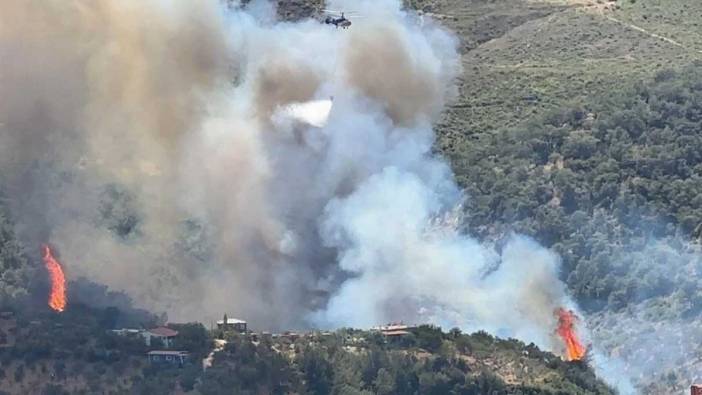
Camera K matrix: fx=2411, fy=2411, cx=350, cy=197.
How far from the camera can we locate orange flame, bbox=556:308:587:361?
99.5 m

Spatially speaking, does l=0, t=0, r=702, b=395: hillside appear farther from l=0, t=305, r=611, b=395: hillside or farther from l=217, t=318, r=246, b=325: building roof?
l=217, t=318, r=246, b=325: building roof

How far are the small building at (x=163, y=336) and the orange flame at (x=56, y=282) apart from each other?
495 cm

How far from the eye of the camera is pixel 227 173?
341 feet

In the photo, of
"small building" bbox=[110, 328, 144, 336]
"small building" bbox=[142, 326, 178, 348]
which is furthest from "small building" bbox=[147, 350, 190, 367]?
"small building" bbox=[110, 328, 144, 336]

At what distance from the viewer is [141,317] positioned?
3836 inches

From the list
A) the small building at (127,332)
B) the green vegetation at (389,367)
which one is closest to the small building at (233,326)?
the green vegetation at (389,367)

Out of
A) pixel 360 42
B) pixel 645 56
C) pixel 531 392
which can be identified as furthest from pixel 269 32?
pixel 645 56

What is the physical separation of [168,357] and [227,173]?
14.6 meters

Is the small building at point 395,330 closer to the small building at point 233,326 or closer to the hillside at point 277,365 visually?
the hillside at point 277,365

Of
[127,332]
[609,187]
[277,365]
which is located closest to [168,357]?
[127,332]

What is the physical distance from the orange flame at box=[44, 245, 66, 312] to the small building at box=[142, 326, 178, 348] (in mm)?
4952

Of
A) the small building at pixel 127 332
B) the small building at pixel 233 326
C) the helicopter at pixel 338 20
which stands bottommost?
the small building at pixel 127 332

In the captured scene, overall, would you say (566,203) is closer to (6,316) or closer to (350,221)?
(350,221)

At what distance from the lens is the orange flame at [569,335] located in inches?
3917
